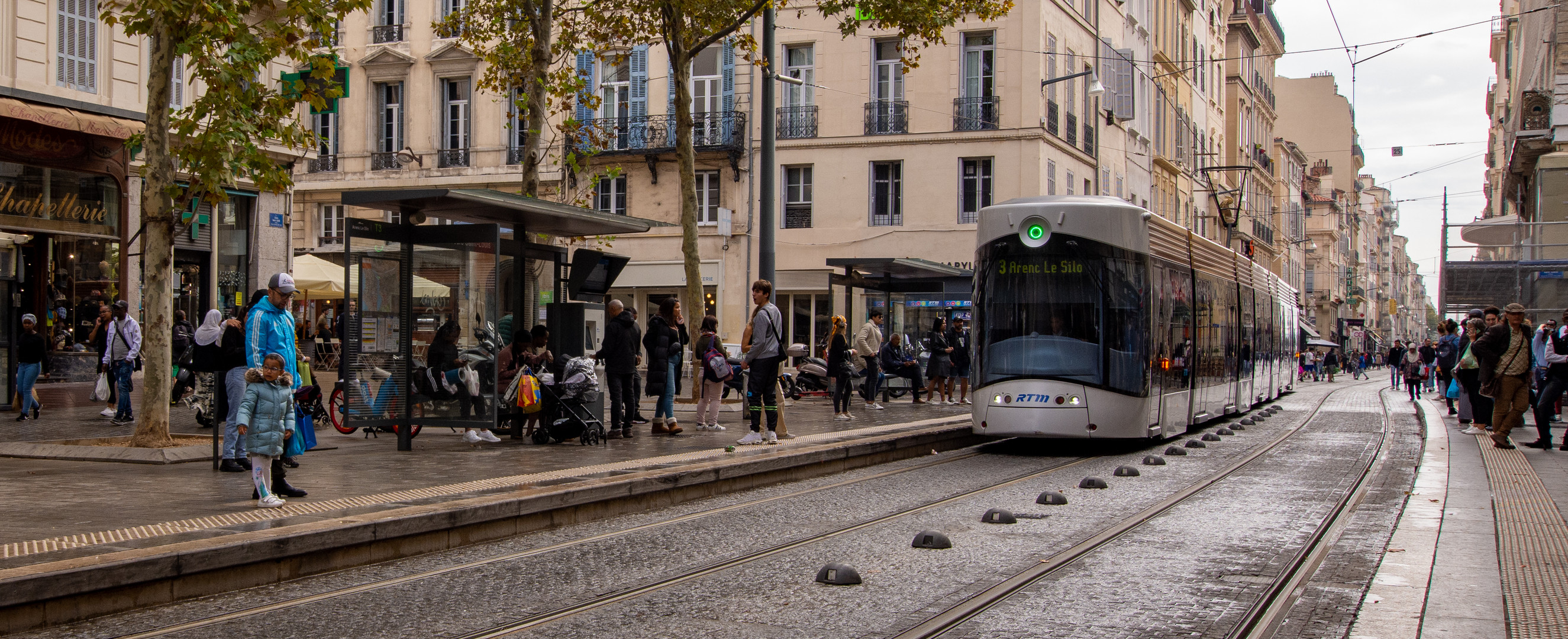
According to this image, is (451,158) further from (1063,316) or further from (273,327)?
(273,327)

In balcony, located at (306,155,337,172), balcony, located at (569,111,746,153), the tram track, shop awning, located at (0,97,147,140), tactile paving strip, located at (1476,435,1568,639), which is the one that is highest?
balcony, located at (569,111,746,153)

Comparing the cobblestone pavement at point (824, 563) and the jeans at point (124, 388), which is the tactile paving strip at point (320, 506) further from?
the jeans at point (124, 388)

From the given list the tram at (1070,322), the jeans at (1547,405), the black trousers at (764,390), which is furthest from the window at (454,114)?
the jeans at (1547,405)

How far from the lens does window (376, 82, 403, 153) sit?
40.4 meters

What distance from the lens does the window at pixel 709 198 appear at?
39250 mm

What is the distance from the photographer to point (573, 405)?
46.5 ft

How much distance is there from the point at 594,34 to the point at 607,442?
713cm

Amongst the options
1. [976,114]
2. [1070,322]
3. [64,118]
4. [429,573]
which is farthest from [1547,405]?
[976,114]

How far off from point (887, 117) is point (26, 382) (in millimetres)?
25691

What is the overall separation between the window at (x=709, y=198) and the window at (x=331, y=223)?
1101 centimetres

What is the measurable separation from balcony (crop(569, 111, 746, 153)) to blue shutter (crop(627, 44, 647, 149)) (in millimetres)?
17

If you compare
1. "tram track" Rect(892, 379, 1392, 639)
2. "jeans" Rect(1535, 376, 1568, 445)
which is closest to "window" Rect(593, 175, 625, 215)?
"jeans" Rect(1535, 376, 1568, 445)

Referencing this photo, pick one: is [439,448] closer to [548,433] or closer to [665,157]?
[548,433]

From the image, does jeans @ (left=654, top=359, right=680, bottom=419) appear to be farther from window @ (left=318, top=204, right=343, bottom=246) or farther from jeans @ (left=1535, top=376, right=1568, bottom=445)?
window @ (left=318, top=204, right=343, bottom=246)
